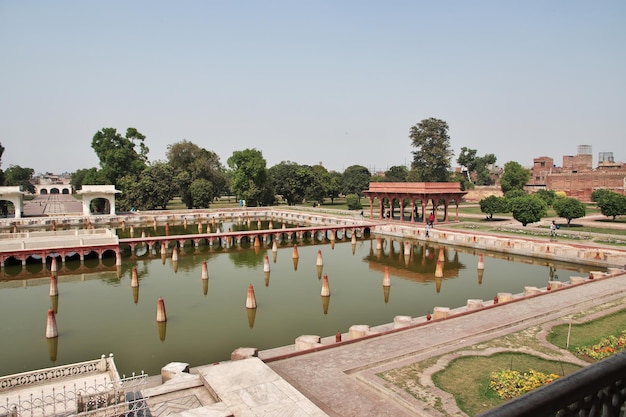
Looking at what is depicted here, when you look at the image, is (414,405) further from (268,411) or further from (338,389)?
(268,411)

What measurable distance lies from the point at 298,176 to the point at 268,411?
209 feet

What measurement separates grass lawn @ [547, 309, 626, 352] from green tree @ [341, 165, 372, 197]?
211ft

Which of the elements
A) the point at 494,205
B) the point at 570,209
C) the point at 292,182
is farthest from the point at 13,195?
the point at 570,209

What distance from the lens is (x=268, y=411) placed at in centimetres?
820

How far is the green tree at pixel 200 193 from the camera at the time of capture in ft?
205

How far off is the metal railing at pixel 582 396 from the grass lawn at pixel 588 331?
10.7 m

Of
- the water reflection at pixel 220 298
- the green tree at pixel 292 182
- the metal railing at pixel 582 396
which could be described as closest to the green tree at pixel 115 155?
the green tree at pixel 292 182

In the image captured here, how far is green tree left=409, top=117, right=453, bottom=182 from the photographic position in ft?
219

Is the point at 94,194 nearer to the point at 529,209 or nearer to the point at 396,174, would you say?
the point at 529,209

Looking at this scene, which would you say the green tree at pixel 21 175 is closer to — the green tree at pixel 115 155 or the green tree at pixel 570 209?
the green tree at pixel 115 155

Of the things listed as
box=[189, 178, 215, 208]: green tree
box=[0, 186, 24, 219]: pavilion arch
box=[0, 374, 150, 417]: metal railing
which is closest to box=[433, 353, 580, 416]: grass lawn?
box=[0, 374, 150, 417]: metal railing

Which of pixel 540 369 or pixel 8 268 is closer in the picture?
pixel 540 369

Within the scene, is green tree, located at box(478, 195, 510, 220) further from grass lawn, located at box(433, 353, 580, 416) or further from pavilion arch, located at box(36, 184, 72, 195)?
pavilion arch, located at box(36, 184, 72, 195)

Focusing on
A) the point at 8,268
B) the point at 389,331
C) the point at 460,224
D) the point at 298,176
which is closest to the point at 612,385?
the point at 389,331
